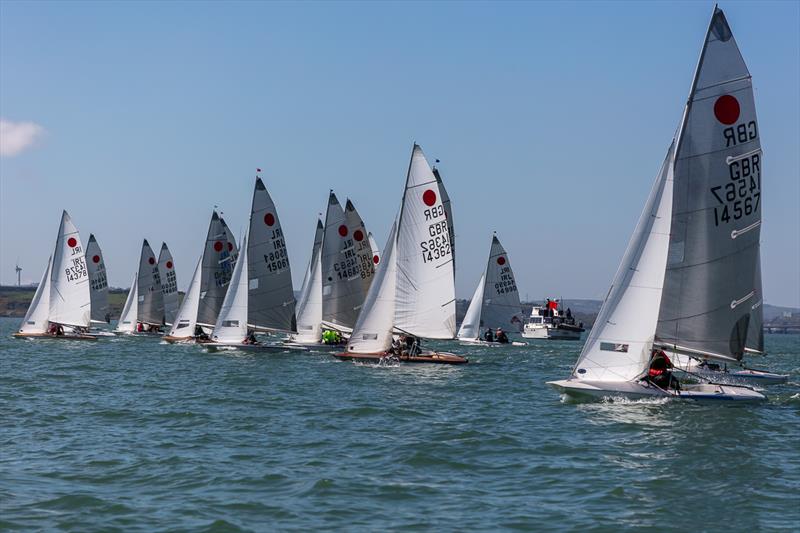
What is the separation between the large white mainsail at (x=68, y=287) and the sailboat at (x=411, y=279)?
25323 millimetres

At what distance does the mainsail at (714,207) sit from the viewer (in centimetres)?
2642

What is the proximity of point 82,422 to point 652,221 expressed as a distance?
50.1ft

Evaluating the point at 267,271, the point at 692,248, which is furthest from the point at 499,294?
the point at 692,248

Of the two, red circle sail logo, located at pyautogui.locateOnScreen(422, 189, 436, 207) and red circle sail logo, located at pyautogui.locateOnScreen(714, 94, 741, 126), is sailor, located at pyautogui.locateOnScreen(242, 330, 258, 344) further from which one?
red circle sail logo, located at pyautogui.locateOnScreen(714, 94, 741, 126)

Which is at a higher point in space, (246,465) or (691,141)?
(691,141)

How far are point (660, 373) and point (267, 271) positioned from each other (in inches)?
1017

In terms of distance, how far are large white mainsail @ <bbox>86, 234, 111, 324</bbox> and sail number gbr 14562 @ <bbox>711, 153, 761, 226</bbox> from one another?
5734 cm

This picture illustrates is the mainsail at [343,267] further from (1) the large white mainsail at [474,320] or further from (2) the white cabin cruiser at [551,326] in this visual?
(2) the white cabin cruiser at [551,326]

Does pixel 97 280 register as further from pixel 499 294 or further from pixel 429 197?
pixel 429 197

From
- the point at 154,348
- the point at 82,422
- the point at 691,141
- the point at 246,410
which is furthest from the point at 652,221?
the point at 154,348

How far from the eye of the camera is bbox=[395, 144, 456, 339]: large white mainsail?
4009cm

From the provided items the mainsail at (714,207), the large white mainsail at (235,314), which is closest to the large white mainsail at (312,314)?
the large white mainsail at (235,314)

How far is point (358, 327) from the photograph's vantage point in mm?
40531

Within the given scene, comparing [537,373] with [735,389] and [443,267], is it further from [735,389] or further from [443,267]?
[735,389]
